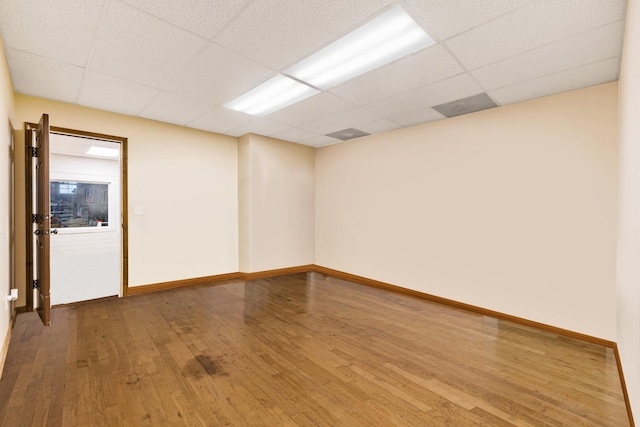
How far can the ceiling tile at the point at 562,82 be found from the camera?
2.63 meters

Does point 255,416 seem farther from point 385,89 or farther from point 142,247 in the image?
point 142,247

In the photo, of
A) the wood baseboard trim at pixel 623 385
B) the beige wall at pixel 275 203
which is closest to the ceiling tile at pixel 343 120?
the beige wall at pixel 275 203

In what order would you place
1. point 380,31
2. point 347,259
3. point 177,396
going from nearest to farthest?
point 177,396, point 380,31, point 347,259

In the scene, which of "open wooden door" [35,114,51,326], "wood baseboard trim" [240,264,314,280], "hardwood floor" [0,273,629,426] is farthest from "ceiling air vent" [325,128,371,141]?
"open wooden door" [35,114,51,326]

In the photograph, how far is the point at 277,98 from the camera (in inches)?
143

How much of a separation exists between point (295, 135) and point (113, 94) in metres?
2.64

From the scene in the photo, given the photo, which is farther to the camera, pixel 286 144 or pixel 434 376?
pixel 286 144

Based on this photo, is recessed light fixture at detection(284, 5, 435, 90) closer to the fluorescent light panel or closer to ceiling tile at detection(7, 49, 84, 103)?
the fluorescent light panel

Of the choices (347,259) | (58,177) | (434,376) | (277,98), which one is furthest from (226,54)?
(58,177)

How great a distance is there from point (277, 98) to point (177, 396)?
3.09m

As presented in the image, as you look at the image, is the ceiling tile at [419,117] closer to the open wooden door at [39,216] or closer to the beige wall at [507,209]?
the beige wall at [507,209]

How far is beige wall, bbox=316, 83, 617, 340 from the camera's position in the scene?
2949 mm

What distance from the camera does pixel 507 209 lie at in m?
3.53

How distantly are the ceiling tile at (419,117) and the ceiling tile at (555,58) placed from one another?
0.88m
